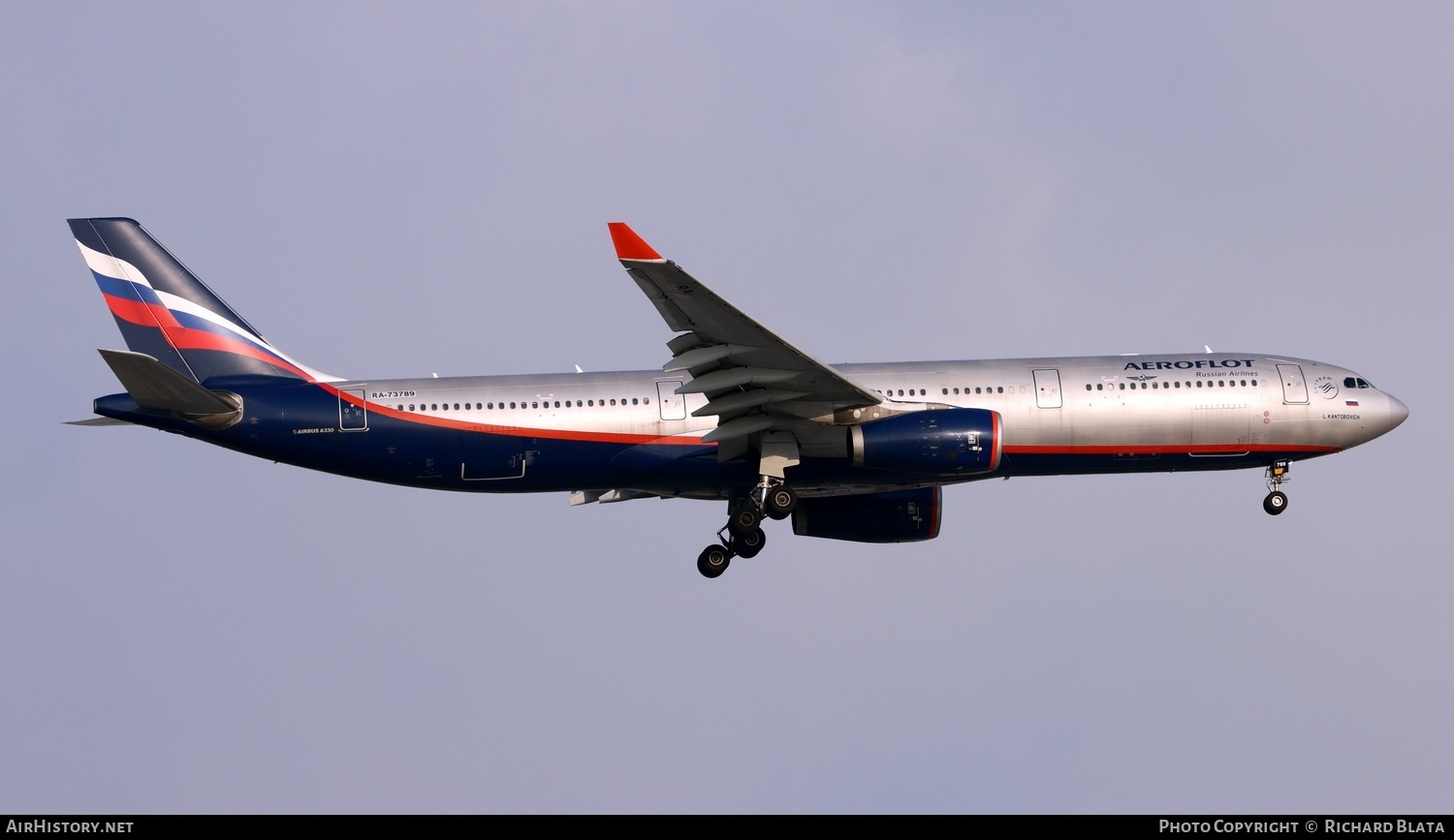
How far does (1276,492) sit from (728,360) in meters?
15.9

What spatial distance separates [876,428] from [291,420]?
549 inches

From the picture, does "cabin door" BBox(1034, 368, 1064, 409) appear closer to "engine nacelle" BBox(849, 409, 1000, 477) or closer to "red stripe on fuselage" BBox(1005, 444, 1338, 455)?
"red stripe on fuselage" BBox(1005, 444, 1338, 455)

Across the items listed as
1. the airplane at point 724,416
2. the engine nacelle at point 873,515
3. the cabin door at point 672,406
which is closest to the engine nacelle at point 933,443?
the airplane at point 724,416

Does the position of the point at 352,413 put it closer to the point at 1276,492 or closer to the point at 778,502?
the point at 778,502

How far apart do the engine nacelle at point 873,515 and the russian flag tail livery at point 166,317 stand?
13063mm

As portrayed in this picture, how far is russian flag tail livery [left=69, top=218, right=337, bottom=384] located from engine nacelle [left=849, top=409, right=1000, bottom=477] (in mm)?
13633

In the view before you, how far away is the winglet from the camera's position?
1330 inches

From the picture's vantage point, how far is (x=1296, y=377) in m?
43.7

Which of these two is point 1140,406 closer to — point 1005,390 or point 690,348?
point 1005,390

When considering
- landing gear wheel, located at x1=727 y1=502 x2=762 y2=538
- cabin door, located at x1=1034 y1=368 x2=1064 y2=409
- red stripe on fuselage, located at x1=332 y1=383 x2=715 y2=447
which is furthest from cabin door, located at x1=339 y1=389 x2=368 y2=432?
cabin door, located at x1=1034 y1=368 x2=1064 y2=409

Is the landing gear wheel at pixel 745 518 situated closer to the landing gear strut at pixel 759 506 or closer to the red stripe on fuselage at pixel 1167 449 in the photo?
the landing gear strut at pixel 759 506

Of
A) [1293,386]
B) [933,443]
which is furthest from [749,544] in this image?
[1293,386]

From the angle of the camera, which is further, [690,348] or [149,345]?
[149,345]

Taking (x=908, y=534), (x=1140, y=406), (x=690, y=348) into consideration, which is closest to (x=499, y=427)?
(x=690, y=348)
